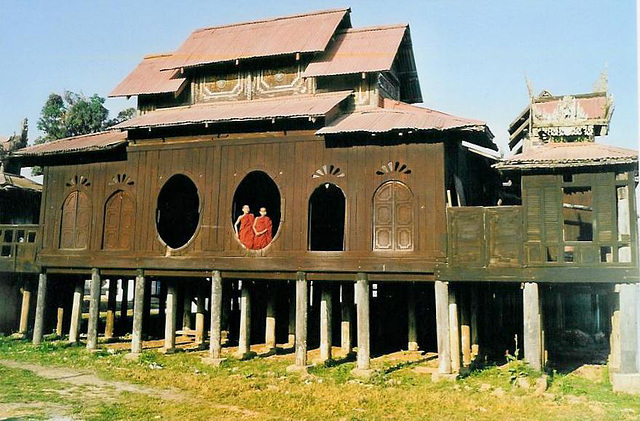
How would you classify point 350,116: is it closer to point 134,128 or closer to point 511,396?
point 134,128

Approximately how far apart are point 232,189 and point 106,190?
4778mm

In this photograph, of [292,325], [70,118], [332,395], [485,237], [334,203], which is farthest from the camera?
[70,118]

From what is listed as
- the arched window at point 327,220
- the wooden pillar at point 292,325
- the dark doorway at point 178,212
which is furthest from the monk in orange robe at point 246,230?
the arched window at point 327,220

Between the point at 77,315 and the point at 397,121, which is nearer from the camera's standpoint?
the point at 397,121

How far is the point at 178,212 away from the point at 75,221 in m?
3.82


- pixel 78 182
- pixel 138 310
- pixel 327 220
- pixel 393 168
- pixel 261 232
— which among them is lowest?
pixel 138 310

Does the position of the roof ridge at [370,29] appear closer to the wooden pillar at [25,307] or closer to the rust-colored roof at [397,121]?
the rust-colored roof at [397,121]

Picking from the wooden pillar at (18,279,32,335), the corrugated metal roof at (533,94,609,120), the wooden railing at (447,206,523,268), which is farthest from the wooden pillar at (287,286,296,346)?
the corrugated metal roof at (533,94,609,120)

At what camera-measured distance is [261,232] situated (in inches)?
698

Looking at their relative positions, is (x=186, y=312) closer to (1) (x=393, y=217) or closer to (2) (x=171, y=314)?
(2) (x=171, y=314)

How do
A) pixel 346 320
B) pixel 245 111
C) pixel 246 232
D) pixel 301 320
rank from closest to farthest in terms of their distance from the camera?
pixel 301 320, pixel 246 232, pixel 245 111, pixel 346 320

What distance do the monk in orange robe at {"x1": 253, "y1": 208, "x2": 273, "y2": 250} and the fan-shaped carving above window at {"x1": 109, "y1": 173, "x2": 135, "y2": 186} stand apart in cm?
458

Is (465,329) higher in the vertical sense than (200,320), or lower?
higher

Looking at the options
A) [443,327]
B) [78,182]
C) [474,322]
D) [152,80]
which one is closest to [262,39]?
[152,80]
